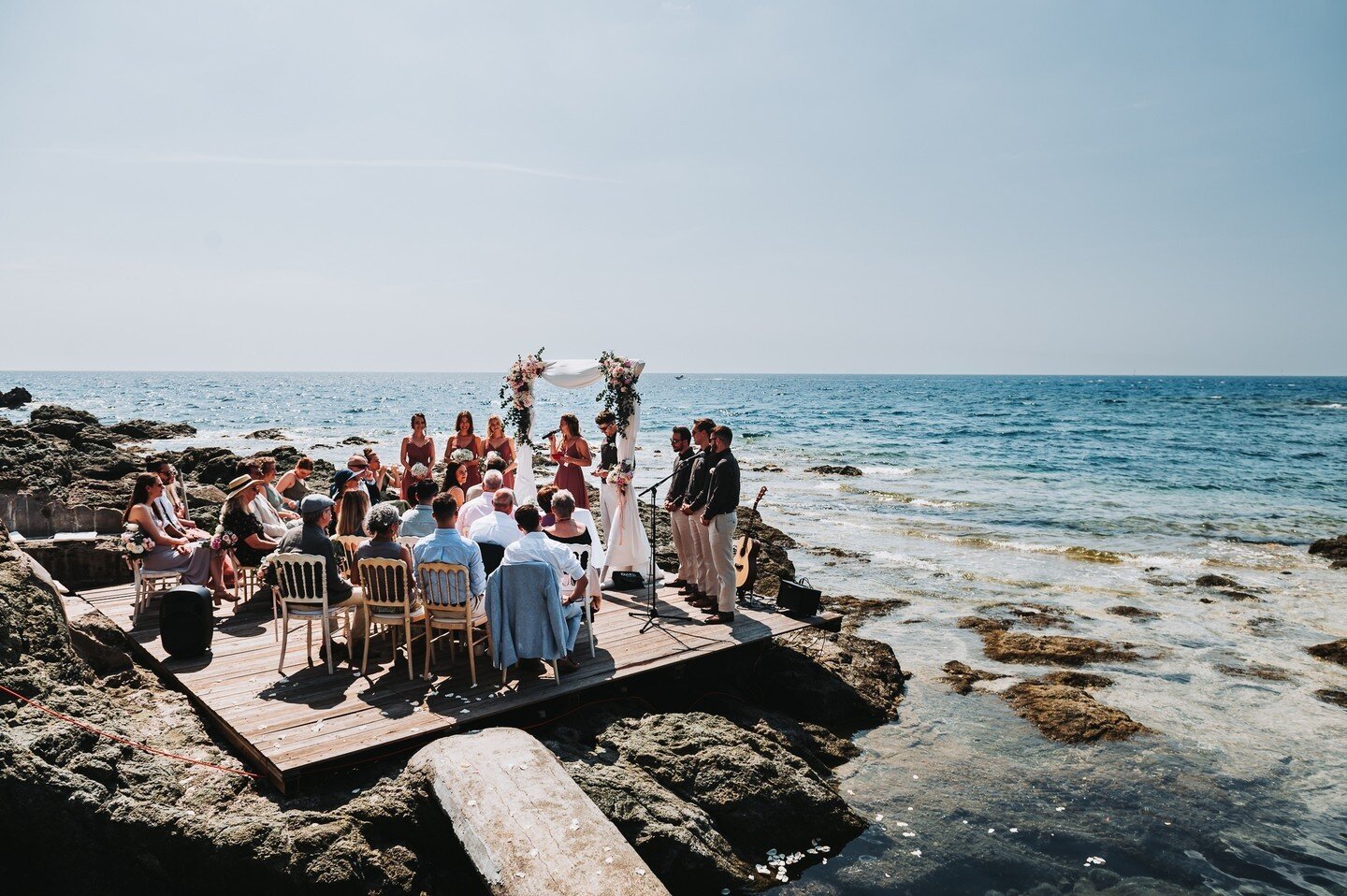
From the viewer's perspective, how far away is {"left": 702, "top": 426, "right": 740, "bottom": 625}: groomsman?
916 cm

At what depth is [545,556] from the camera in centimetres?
737

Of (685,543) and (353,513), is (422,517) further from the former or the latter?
(685,543)

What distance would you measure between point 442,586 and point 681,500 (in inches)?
142

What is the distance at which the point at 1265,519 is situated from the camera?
2392 cm

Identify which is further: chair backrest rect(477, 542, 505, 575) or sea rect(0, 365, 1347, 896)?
chair backrest rect(477, 542, 505, 575)

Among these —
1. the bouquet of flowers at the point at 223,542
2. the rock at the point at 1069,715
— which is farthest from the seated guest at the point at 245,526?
the rock at the point at 1069,715

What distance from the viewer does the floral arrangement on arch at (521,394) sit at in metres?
12.6

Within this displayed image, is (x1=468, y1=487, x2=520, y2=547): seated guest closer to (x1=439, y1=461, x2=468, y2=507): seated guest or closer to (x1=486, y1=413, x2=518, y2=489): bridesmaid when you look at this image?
(x1=439, y1=461, x2=468, y2=507): seated guest

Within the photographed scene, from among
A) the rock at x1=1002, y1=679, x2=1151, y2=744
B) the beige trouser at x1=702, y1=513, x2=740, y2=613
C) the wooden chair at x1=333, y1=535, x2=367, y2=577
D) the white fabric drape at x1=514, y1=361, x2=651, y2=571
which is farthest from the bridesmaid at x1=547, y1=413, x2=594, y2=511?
the rock at x1=1002, y1=679, x2=1151, y2=744

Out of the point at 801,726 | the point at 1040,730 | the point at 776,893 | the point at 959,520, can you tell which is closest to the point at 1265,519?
the point at 959,520

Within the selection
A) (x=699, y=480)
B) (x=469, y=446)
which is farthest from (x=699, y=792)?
(x=469, y=446)

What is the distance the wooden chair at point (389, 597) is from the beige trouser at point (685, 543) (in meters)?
3.65

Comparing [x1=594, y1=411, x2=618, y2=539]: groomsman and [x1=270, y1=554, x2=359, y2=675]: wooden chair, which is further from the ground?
[x1=594, y1=411, x2=618, y2=539]: groomsman

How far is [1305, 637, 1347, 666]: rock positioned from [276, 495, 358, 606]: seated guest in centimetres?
1347
